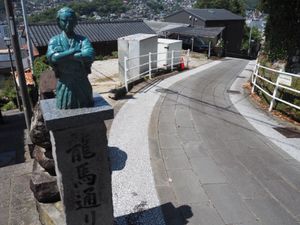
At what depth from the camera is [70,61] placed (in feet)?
9.64

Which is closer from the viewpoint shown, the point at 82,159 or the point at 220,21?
the point at 82,159

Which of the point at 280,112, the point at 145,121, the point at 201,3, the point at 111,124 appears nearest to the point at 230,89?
the point at 280,112

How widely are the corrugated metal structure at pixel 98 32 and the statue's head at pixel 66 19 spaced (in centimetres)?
1989

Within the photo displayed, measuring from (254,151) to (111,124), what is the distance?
149 inches

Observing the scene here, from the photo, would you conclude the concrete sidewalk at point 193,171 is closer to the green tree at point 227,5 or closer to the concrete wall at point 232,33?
the concrete wall at point 232,33

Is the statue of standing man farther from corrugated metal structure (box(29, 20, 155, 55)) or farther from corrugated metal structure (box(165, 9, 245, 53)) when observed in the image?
corrugated metal structure (box(165, 9, 245, 53))

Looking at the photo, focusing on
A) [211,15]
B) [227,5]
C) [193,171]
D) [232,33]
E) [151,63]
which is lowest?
[193,171]

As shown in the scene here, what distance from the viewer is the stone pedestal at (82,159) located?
3021mm

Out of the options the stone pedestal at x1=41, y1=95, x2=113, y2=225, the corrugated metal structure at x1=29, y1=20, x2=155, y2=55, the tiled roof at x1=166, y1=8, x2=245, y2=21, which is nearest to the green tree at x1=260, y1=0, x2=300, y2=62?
the stone pedestal at x1=41, y1=95, x2=113, y2=225

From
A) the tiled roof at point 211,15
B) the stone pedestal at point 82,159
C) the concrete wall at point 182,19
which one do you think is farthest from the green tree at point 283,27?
the concrete wall at point 182,19

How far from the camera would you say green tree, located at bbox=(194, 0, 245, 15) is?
4637 cm

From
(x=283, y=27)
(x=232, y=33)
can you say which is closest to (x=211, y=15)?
(x=232, y=33)

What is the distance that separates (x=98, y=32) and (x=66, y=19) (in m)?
23.0

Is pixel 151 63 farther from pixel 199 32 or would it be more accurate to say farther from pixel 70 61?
pixel 199 32
